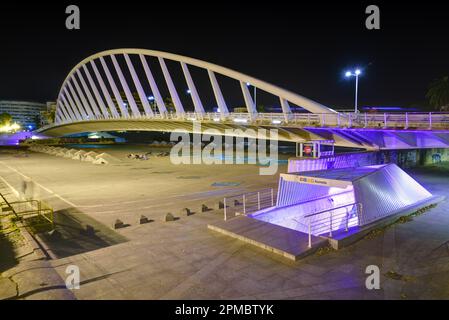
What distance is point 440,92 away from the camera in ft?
167

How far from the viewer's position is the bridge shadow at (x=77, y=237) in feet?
36.8

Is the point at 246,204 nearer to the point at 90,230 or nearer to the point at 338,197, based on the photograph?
the point at 338,197

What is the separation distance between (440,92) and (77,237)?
58008 mm

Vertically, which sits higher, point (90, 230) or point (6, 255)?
point (90, 230)

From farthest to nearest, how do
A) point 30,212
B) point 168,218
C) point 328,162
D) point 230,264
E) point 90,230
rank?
1. point 328,162
2. point 30,212
3. point 168,218
4. point 90,230
5. point 230,264

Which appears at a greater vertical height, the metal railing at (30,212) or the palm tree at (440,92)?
the palm tree at (440,92)

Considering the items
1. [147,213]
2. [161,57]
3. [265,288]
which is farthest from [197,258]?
[161,57]

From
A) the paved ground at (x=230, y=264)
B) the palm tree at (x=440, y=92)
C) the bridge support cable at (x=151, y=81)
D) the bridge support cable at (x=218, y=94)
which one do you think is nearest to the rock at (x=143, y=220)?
the paved ground at (x=230, y=264)

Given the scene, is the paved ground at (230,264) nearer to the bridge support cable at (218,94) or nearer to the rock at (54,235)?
the rock at (54,235)

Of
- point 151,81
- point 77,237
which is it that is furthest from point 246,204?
point 151,81

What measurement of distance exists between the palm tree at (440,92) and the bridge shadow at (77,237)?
56522mm

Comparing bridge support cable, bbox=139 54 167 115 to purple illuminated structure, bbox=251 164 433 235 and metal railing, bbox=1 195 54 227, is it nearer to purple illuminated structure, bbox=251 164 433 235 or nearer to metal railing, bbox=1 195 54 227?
metal railing, bbox=1 195 54 227
